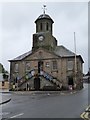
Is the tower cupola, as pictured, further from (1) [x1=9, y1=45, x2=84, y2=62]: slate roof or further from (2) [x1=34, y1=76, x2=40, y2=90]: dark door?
(2) [x1=34, y1=76, x2=40, y2=90]: dark door

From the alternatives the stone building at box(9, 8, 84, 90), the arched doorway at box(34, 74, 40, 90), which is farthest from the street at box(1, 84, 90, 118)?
the arched doorway at box(34, 74, 40, 90)

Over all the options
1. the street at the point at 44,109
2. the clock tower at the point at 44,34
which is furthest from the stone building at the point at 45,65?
the street at the point at 44,109

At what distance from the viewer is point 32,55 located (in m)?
63.1

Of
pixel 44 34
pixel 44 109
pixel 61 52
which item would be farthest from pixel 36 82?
pixel 44 109

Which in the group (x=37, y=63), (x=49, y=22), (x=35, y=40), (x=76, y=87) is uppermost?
(x=49, y=22)

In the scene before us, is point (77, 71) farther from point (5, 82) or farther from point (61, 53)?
point (5, 82)

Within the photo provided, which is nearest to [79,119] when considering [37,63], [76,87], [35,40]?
[76,87]

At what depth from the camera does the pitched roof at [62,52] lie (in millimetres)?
61156

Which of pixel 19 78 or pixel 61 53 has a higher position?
pixel 61 53

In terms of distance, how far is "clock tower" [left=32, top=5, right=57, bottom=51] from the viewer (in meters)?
64.8

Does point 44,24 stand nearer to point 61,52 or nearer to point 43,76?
point 61,52

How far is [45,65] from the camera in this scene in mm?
61750

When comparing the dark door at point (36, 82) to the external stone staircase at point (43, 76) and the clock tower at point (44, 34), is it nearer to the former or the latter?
the external stone staircase at point (43, 76)

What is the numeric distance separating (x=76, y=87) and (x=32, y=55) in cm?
1248
